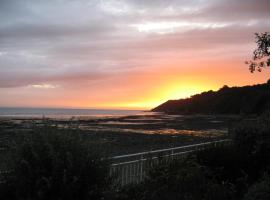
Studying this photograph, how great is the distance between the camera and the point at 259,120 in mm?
15492

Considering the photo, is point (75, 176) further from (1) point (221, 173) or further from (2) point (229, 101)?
(2) point (229, 101)

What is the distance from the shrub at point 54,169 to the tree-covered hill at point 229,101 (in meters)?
114

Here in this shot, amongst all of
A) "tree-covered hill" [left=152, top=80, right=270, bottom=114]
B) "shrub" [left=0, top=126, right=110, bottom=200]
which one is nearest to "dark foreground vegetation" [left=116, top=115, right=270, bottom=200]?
"shrub" [left=0, top=126, right=110, bottom=200]

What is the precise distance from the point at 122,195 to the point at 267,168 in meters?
5.02

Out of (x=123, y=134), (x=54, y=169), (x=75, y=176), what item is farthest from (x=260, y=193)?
(x=123, y=134)

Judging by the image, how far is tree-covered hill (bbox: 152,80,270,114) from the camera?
12588 cm

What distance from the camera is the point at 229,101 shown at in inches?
5876

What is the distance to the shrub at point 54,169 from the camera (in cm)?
785

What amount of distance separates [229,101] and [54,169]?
14416 cm

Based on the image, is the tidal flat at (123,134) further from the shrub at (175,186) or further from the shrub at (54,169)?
the shrub at (175,186)

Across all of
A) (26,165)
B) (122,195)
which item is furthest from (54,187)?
(122,195)

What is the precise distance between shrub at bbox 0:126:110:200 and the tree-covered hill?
114137mm

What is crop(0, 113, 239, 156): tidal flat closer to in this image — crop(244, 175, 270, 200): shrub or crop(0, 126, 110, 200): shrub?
crop(0, 126, 110, 200): shrub

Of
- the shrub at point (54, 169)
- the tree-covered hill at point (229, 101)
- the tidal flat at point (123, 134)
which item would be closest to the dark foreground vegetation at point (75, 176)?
the shrub at point (54, 169)
